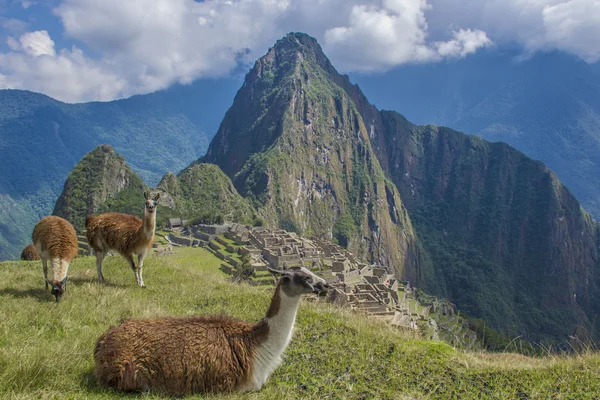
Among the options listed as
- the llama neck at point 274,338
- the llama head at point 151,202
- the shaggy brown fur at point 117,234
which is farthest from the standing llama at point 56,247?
the llama neck at point 274,338

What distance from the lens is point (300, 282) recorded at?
369 cm

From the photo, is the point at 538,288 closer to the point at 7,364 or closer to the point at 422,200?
the point at 422,200

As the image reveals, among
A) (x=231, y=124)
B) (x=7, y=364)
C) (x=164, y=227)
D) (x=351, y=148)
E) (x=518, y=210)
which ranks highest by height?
(x=231, y=124)

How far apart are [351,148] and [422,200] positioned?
188ft

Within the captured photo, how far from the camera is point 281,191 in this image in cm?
11612

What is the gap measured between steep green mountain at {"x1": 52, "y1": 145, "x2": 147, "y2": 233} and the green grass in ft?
228

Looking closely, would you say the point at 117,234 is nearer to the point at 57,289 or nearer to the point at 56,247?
the point at 56,247

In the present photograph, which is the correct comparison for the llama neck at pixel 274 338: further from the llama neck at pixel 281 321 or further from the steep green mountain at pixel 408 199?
the steep green mountain at pixel 408 199

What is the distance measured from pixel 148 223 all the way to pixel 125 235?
70cm

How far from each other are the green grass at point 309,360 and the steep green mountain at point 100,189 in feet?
228

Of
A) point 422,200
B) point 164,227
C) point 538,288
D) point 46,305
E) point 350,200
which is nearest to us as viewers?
point 46,305

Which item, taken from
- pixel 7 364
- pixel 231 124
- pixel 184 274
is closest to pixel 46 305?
pixel 7 364

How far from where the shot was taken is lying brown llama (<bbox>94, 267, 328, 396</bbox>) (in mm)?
3377

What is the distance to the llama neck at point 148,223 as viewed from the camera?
7.45 meters
